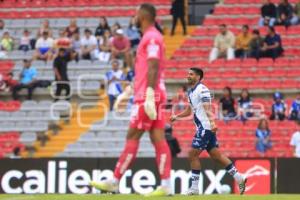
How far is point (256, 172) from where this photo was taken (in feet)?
78.0

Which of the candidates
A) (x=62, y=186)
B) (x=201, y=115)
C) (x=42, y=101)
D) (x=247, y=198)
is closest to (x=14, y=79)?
(x=42, y=101)

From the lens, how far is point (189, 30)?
32.4m

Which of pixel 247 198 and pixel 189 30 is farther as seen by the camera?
pixel 189 30

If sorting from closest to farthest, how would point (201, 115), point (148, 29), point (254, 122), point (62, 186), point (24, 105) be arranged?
point (148, 29)
point (201, 115)
point (62, 186)
point (254, 122)
point (24, 105)

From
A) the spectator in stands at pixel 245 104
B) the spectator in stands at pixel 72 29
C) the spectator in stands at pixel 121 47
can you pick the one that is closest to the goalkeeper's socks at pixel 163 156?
the spectator in stands at pixel 245 104

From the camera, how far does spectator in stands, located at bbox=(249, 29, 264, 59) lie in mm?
28750

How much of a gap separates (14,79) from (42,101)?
1.33 m

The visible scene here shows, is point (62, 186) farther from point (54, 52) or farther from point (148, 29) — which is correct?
point (148, 29)

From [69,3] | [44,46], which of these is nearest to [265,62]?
[44,46]

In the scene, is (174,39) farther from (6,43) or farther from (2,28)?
(2,28)

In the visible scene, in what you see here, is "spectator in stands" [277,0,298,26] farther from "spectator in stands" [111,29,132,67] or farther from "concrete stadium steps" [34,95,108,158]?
"concrete stadium steps" [34,95,108,158]

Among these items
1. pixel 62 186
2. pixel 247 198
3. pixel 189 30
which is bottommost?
pixel 62 186

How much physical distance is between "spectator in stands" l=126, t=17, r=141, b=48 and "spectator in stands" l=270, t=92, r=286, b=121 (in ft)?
18.9

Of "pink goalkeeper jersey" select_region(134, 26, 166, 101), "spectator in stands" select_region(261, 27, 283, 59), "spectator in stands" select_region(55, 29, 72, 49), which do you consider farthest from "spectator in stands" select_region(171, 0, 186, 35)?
"pink goalkeeper jersey" select_region(134, 26, 166, 101)
